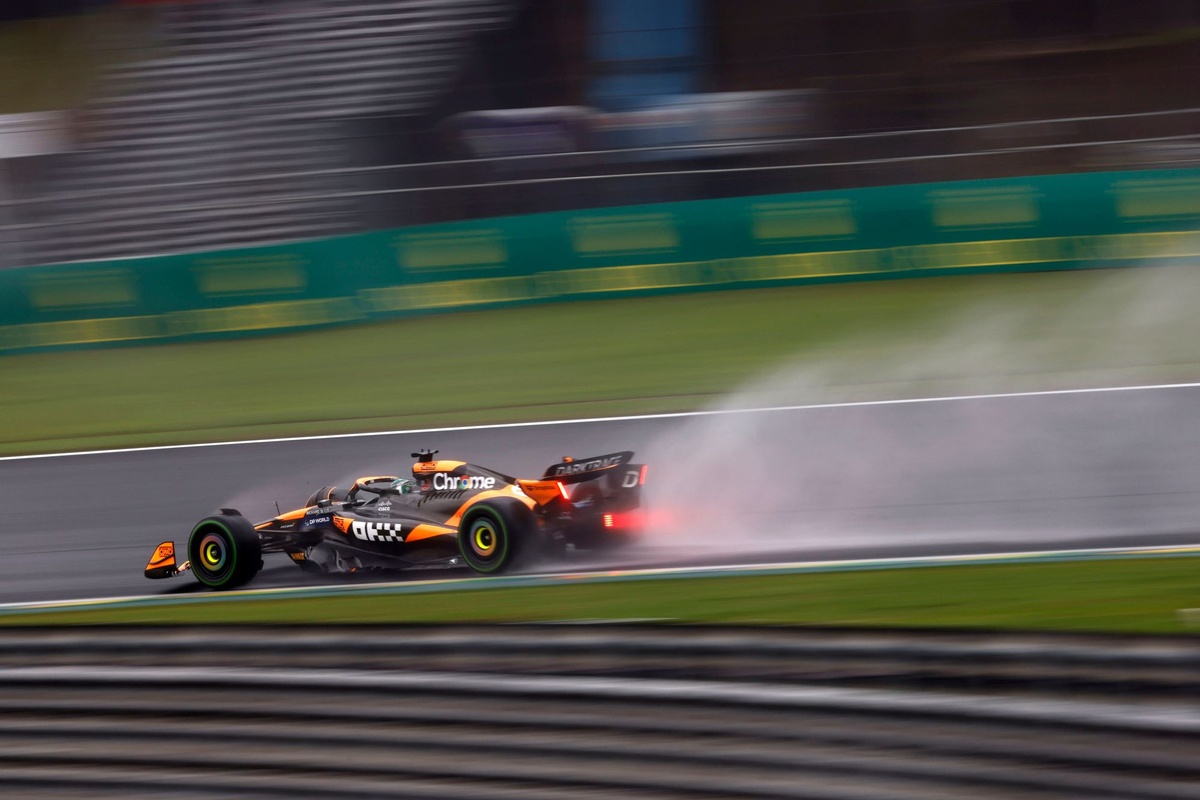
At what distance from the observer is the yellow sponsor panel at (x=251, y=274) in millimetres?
14711

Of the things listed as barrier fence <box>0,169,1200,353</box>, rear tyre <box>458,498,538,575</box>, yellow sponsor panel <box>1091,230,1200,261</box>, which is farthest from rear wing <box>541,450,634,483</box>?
yellow sponsor panel <box>1091,230,1200,261</box>

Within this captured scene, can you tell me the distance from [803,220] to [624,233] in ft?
6.34

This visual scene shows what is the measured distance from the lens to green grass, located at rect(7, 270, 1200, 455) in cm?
1210

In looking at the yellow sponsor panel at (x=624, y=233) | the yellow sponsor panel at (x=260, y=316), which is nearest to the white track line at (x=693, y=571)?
the yellow sponsor panel at (x=260, y=316)

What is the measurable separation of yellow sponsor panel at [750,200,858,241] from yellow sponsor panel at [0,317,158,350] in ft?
21.8

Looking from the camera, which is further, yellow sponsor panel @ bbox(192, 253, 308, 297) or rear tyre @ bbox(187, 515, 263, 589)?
yellow sponsor panel @ bbox(192, 253, 308, 297)

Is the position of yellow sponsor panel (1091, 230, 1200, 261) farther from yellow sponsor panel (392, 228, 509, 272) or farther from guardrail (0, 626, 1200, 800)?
guardrail (0, 626, 1200, 800)

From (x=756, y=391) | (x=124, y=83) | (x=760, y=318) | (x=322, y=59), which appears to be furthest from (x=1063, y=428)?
(x=124, y=83)

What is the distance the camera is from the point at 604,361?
13.3 m

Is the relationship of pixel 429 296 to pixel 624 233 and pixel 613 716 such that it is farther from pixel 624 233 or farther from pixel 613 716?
pixel 613 716

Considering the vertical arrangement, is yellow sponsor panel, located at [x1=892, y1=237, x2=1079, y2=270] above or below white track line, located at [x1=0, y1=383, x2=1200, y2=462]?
above

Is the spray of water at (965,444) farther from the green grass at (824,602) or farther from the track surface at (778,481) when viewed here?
the green grass at (824,602)

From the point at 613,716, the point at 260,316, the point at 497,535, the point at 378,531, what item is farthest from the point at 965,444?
the point at 260,316

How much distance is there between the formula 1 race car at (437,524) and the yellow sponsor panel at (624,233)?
720cm
